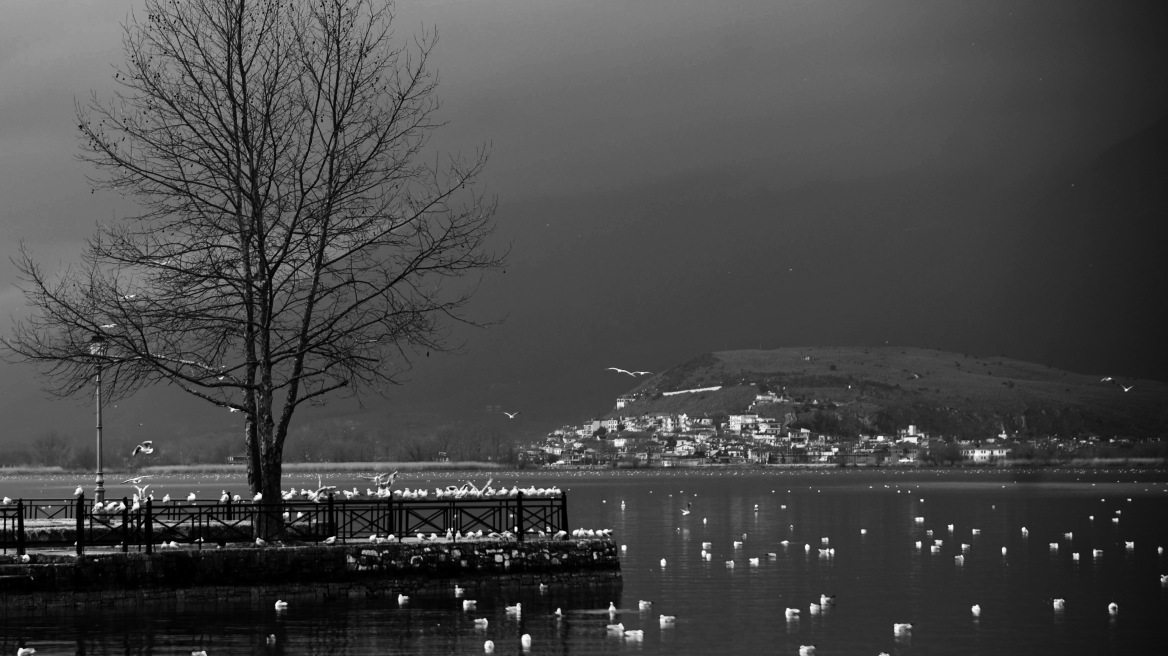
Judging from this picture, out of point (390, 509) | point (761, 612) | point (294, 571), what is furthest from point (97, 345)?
point (761, 612)

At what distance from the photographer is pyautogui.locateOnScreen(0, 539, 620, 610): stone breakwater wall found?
35719mm

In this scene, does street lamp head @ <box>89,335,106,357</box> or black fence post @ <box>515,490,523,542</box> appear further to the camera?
street lamp head @ <box>89,335,106,357</box>

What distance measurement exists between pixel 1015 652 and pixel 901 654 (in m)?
2.52

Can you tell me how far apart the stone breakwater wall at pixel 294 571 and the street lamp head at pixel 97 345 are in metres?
6.68

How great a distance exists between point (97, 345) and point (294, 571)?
9.15m

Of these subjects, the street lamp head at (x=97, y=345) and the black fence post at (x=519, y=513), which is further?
the street lamp head at (x=97, y=345)

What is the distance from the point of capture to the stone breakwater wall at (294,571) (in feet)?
117

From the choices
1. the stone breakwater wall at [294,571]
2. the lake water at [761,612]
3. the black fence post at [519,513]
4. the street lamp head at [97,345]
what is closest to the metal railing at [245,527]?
the black fence post at [519,513]

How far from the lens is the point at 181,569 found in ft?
121

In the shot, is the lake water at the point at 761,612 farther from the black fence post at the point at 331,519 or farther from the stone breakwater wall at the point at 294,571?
the black fence post at the point at 331,519

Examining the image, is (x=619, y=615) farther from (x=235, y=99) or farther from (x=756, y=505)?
(x=756, y=505)

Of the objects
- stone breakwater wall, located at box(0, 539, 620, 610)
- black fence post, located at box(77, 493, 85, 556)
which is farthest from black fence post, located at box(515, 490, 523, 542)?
black fence post, located at box(77, 493, 85, 556)

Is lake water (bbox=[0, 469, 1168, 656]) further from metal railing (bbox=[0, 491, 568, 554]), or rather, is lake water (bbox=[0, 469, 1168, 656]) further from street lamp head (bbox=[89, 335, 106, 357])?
street lamp head (bbox=[89, 335, 106, 357])

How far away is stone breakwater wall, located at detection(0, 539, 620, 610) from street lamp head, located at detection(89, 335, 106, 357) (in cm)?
668
